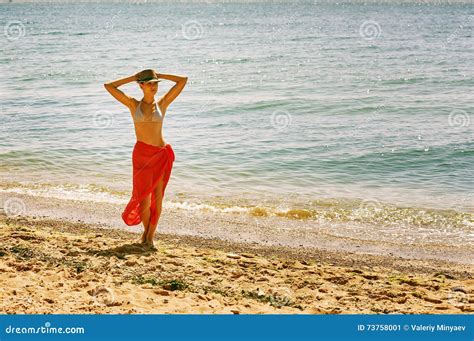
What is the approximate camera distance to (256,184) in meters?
12.9

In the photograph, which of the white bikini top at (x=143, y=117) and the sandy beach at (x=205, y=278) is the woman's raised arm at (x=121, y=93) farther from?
the sandy beach at (x=205, y=278)

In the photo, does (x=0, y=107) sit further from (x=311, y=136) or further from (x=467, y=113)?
(x=467, y=113)

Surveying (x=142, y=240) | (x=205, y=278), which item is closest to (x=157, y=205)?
(x=142, y=240)

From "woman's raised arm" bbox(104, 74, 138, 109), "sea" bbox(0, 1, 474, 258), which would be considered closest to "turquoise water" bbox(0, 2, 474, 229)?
"sea" bbox(0, 1, 474, 258)

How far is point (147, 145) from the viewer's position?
739 centimetres

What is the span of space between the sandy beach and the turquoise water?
2.84 meters

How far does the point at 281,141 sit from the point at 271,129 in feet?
5.97

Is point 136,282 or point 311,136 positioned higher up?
point 311,136

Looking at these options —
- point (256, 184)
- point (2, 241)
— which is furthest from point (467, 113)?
point (2, 241)

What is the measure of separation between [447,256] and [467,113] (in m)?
13.7

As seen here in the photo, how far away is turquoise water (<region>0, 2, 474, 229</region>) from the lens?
494 inches

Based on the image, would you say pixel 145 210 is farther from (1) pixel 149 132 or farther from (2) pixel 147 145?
(1) pixel 149 132

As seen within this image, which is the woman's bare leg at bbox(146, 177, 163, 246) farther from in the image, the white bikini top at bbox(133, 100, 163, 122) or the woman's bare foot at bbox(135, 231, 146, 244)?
the white bikini top at bbox(133, 100, 163, 122)

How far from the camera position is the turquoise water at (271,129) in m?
12.5
